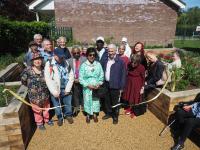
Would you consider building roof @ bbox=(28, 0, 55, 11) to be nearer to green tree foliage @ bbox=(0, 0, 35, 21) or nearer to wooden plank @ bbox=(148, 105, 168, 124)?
green tree foliage @ bbox=(0, 0, 35, 21)

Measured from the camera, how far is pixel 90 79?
511 centimetres

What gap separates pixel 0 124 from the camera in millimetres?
3912

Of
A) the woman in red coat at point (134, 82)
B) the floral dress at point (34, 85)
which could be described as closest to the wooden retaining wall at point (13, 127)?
the floral dress at point (34, 85)

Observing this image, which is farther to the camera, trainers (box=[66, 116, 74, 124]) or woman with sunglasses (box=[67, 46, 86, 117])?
trainers (box=[66, 116, 74, 124])

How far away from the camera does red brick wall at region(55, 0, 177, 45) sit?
1633 centimetres

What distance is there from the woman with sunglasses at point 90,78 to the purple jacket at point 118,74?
0.86 ft

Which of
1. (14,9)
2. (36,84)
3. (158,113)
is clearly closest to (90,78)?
(36,84)

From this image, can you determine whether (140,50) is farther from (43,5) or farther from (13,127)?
(43,5)

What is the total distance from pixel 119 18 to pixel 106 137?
1342 centimetres

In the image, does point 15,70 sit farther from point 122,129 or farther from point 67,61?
point 122,129

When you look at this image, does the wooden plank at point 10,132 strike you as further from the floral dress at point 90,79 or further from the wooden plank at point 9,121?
the floral dress at point 90,79

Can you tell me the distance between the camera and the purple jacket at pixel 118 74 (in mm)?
4996

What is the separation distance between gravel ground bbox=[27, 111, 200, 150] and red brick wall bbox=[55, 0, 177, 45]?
487 inches

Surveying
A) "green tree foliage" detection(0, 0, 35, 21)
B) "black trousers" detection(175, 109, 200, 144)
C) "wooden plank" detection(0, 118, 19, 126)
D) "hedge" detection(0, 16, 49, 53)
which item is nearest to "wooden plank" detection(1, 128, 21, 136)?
"wooden plank" detection(0, 118, 19, 126)
